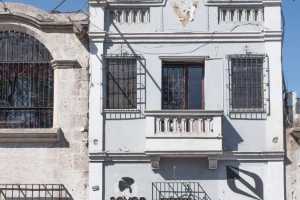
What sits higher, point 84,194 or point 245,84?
point 245,84

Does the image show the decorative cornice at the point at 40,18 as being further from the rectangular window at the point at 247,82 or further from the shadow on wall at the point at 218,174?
the shadow on wall at the point at 218,174

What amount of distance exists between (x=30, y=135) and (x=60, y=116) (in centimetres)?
103

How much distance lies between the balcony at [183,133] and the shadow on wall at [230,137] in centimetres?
43

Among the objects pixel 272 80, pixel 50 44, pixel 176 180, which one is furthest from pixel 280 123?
pixel 50 44

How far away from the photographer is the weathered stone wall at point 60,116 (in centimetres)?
2475

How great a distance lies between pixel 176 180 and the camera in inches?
967

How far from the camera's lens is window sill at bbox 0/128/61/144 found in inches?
971

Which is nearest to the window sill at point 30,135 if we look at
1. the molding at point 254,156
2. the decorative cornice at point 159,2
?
the decorative cornice at point 159,2

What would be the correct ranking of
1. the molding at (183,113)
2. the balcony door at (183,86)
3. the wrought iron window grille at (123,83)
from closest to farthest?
1. the molding at (183,113)
2. the wrought iron window grille at (123,83)
3. the balcony door at (183,86)

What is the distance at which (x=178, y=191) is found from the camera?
2452cm

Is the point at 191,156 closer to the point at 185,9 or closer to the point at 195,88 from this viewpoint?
the point at 195,88

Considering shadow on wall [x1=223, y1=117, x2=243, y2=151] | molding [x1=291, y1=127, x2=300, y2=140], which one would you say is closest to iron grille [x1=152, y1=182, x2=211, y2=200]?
shadow on wall [x1=223, y1=117, x2=243, y2=151]

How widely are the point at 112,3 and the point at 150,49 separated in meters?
1.74

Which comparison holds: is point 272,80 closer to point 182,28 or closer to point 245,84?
point 245,84
